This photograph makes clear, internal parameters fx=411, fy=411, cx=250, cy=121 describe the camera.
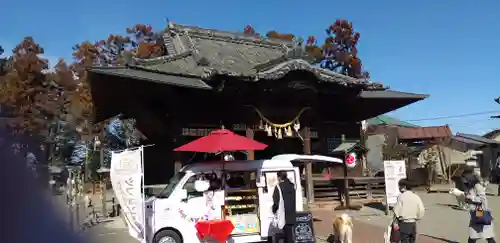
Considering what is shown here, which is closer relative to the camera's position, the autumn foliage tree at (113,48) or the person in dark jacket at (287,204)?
the person in dark jacket at (287,204)

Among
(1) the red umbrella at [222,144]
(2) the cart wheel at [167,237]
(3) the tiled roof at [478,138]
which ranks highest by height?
(3) the tiled roof at [478,138]

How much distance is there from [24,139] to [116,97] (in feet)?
43.8

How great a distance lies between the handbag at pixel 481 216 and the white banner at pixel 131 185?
6.45m

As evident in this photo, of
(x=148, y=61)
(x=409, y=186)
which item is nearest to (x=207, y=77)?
(x=148, y=61)

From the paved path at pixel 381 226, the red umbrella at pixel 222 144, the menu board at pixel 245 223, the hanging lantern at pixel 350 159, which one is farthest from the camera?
the hanging lantern at pixel 350 159

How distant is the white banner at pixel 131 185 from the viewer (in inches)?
317

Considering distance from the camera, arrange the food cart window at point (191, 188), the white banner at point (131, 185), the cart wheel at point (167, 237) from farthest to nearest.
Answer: the food cart window at point (191, 188) < the cart wheel at point (167, 237) < the white banner at point (131, 185)

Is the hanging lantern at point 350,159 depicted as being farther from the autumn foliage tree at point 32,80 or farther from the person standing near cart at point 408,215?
the autumn foliage tree at point 32,80

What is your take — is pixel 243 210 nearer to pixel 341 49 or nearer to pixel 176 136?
pixel 176 136

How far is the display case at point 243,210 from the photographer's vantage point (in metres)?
9.11

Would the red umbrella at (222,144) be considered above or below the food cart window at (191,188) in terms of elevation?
above

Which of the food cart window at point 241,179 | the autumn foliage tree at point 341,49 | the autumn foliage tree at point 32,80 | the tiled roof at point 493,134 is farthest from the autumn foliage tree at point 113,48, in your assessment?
the tiled roof at point 493,134

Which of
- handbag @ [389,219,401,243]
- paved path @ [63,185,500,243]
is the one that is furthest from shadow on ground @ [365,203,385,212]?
handbag @ [389,219,401,243]

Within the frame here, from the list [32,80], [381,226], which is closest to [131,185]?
[381,226]
